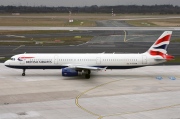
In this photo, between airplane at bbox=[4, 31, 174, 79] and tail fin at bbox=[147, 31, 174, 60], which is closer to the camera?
airplane at bbox=[4, 31, 174, 79]

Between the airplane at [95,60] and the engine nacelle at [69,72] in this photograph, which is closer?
the engine nacelle at [69,72]

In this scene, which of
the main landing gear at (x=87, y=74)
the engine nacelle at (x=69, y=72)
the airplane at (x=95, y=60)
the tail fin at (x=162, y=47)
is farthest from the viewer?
the tail fin at (x=162, y=47)

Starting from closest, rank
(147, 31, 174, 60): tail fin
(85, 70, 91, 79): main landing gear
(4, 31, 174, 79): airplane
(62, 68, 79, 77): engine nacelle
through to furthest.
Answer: (62, 68, 79, 77): engine nacelle, (85, 70, 91, 79): main landing gear, (4, 31, 174, 79): airplane, (147, 31, 174, 60): tail fin

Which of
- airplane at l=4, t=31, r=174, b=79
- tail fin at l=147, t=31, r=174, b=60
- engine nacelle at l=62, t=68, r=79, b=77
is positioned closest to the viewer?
engine nacelle at l=62, t=68, r=79, b=77

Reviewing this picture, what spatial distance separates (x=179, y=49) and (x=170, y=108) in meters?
47.0

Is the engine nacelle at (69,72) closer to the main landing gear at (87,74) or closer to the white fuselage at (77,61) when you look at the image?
the main landing gear at (87,74)

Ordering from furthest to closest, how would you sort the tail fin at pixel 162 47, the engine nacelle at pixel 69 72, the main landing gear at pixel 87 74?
the tail fin at pixel 162 47, the main landing gear at pixel 87 74, the engine nacelle at pixel 69 72

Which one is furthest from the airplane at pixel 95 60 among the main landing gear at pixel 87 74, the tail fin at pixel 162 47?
the main landing gear at pixel 87 74

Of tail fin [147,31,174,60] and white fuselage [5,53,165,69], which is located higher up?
tail fin [147,31,174,60]

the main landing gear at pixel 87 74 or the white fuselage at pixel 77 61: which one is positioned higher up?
the white fuselage at pixel 77 61

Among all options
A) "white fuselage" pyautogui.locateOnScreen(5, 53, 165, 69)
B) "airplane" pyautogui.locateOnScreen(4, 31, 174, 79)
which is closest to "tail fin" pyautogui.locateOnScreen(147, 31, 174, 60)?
"airplane" pyautogui.locateOnScreen(4, 31, 174, 79)

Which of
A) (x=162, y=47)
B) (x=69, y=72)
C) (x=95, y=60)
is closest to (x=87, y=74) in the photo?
(x=69, y=72)

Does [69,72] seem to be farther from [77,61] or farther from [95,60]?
[95,60]

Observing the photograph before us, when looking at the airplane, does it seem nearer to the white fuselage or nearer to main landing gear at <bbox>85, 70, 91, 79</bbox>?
the white fuselage
